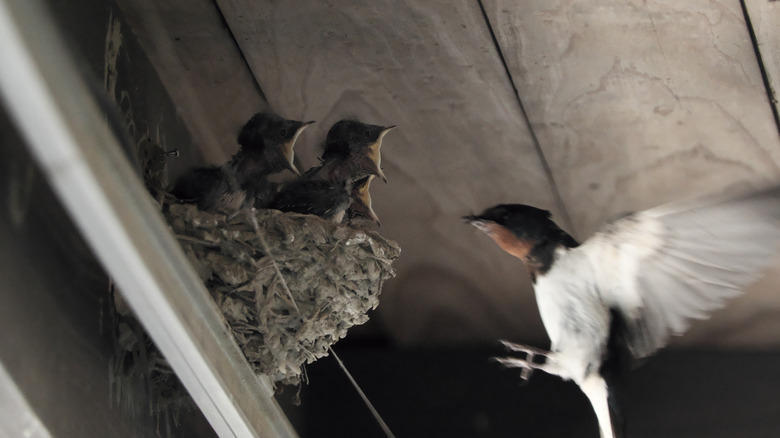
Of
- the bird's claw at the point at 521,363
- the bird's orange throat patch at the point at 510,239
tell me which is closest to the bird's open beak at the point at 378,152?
the bird's orange throat patch at the point at 510,239

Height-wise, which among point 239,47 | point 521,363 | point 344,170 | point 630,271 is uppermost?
point 239,47

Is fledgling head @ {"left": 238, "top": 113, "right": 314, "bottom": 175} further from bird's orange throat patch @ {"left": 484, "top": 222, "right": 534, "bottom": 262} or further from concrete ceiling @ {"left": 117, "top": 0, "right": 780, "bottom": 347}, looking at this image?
bird's orange throat patch @ {"left": 484, "top": 222, "right": 534, "bottom": 262}

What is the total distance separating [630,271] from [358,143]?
2.48ft

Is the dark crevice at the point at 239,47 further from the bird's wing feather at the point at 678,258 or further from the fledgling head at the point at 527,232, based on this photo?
the bird's wing feather at the point at 678,258

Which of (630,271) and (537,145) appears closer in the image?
(630,271)

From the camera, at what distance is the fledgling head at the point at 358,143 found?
198 cm

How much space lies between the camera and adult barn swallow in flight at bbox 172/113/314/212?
1864mm

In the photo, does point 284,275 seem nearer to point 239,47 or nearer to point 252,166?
point 252,166

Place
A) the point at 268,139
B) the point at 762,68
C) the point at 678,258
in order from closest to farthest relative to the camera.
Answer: the point at 678,258 → the point at 762,68 → the point at 268,139

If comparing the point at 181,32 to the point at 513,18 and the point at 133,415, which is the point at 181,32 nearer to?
the point at 513,18

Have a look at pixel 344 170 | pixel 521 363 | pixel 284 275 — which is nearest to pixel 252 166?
pixel 344 170

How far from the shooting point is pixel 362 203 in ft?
6.89

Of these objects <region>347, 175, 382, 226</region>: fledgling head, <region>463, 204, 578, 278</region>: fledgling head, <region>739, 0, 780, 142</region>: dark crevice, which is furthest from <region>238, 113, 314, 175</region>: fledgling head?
<region>739, 0, 780, 142</region>: dark crevice

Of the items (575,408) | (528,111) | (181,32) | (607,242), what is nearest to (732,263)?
(607,242)
